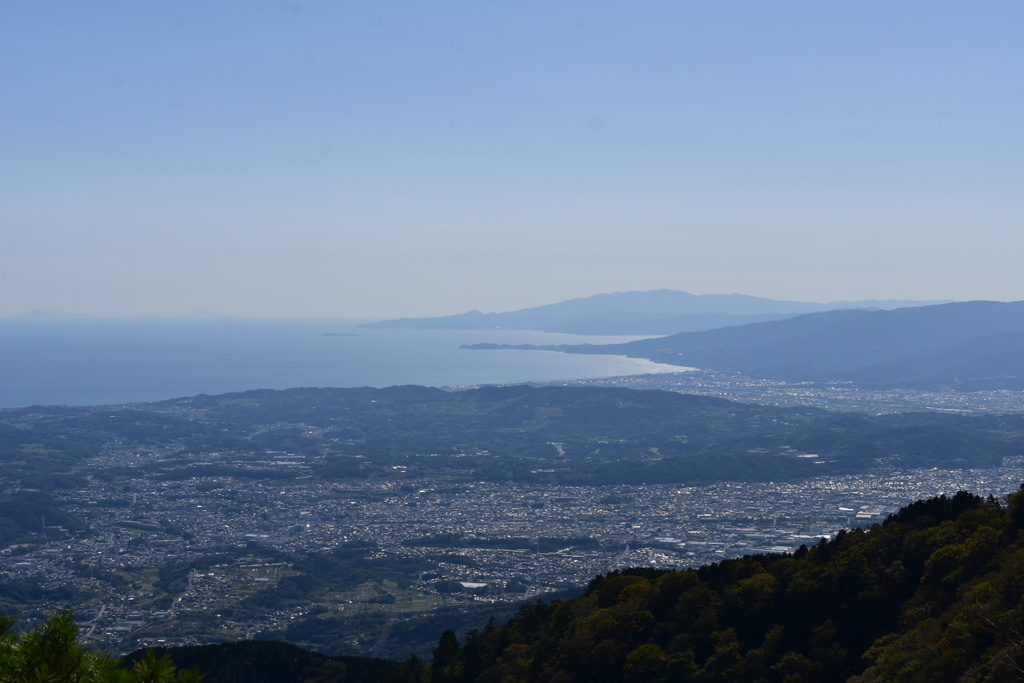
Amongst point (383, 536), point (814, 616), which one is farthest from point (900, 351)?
point (814, 616)

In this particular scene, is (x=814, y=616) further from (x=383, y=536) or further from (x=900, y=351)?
(x=900, y=351)

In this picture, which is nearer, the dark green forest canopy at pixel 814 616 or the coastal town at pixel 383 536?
the dark green forest canopy at pixel 814 616

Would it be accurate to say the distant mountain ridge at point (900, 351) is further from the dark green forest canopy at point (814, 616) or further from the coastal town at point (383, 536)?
the dark green forest canopy at point (814, 616)

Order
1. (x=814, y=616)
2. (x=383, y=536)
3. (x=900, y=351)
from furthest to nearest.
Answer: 1. (x=900, y=351)
2. (x=383, y=536)
3. (x=814, y=616)

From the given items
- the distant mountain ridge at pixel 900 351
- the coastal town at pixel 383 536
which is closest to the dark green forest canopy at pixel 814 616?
the coastal town at pixel 383 536

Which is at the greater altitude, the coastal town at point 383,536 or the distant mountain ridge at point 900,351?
the distant mountain ridge at point 900,351

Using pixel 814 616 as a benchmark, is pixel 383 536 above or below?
below

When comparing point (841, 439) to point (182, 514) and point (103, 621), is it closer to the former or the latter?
point (182, 514)

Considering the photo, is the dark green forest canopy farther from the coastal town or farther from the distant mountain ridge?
the distant mountain ridge

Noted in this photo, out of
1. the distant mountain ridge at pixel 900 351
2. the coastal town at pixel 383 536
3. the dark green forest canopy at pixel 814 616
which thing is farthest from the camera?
the distant mountain ridge at pixel 900 351
